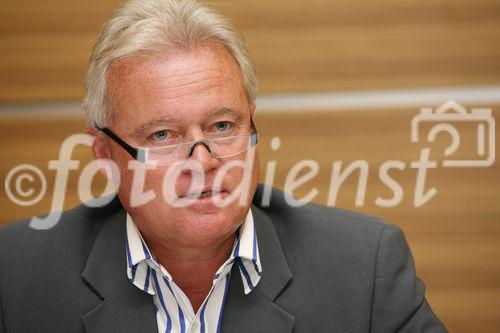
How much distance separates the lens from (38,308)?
1.61 meters

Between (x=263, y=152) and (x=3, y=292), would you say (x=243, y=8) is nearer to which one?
(x=263, y=152)

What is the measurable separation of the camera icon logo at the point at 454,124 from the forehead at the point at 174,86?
784mm

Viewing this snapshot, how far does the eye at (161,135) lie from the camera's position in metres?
1.50

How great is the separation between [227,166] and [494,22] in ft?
3.49

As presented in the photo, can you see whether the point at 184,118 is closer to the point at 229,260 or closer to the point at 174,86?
the point at 174,86

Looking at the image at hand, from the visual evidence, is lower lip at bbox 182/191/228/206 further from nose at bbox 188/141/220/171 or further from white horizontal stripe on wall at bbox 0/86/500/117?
white horizontal stripe on wall at bbox 0/86/500/117

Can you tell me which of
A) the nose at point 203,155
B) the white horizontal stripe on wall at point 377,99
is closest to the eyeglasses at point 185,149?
the nose at point 203,155

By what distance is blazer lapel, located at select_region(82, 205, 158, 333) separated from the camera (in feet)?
5.10

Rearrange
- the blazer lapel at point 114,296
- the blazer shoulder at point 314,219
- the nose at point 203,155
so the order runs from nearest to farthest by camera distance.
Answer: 1. the nose at point 203,155
2. the blazer lapel at point 114,296
3. the blazer shoulder at point 314,219

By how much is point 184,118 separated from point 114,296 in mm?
425

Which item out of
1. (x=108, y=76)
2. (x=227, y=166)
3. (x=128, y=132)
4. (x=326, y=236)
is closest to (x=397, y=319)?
(x=326, y=236)

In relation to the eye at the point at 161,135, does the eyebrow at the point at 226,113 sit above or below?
above

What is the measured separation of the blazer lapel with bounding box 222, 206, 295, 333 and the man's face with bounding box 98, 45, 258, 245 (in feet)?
0.49

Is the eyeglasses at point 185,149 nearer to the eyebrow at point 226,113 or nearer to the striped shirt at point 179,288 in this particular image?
the eyebrow at point 226,113
